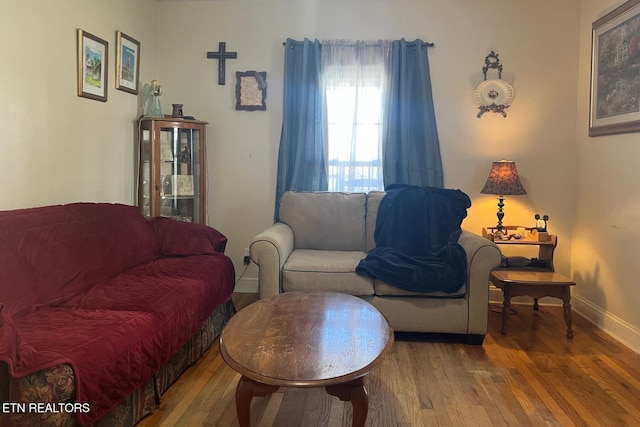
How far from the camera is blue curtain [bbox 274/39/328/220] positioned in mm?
3885

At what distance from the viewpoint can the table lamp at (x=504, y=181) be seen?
354cm

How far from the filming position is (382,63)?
12.7 ft

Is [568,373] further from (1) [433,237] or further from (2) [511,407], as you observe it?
(1) [433,237]

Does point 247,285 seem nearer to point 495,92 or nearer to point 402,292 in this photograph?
point 402,292

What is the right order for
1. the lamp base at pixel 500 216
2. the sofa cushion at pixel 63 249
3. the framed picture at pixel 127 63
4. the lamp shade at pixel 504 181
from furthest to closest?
the lamp base at pixel 500 216 < the lamp shade at pixel 504 181 < the framed picture at pixel 127 63 < the sofa cushion at pixel 63 249

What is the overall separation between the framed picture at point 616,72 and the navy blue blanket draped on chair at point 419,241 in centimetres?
109

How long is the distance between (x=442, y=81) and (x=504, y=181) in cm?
97

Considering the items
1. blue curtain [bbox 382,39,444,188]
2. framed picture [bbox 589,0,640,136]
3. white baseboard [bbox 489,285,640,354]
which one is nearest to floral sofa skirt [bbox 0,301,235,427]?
blue curtain [bbox 382,39,444,188]

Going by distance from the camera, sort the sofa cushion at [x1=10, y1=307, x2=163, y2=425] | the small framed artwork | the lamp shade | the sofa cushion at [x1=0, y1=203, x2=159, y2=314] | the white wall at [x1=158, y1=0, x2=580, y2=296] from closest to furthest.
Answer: the sofa cushion at [x1=10, y1=307, x2=163, y2=425] → the sofa cushion at [x1=0, y1=203, x2=159, y2=314] → the lamp shade → the white wall at [x1=158, y1=0, x2=580, y2=296] → the small framed artwork

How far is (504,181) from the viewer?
11.7ft

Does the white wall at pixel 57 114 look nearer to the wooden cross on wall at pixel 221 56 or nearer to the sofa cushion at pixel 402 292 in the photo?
the wooden cross on wall at pixel 221 56

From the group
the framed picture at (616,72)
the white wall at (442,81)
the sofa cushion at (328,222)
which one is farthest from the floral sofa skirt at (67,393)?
the framed picture at (616,72)

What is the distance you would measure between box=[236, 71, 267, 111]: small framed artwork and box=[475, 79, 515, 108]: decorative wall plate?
174 cm

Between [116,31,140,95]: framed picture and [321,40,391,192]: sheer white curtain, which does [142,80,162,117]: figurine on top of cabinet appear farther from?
[321,40,391,192]: sheer white curtain
